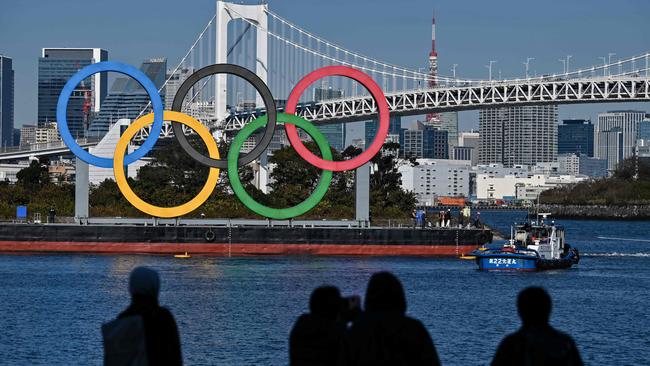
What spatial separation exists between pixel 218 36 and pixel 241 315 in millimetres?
45073

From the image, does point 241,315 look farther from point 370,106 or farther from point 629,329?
point 370,106

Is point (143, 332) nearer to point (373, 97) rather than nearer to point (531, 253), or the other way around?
point (531, 253)

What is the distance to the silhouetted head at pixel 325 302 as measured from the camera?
8438mm

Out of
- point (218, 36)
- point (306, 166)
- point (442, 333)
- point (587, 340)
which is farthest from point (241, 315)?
point (218, 36)

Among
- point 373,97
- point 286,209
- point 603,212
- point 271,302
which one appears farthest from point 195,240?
point 603,212

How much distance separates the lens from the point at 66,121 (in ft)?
143

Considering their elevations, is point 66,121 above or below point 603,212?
above

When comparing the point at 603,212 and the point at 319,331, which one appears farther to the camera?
the point at 603,212

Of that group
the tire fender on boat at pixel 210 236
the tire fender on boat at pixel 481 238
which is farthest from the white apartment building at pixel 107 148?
the tire fender on boat at pixel 481 238

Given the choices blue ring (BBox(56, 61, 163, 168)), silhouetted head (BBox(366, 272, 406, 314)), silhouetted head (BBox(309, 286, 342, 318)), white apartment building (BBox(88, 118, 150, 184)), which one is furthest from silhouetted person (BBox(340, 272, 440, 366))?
white apartment building (BBox(88, 118, 150, 184))

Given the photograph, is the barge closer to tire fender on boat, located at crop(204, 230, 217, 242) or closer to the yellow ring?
tire fender on boat, located at crop(204, 230, 217, 242)

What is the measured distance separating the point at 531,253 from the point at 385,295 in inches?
1225

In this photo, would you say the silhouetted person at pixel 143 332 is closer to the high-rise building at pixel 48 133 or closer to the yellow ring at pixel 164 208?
the yellow ring at pixel 164 208

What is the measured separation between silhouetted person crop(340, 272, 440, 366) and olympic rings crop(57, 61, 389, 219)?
33.9 metres
